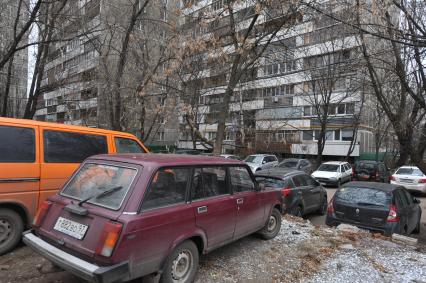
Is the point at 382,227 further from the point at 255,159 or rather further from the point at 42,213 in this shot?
the point at 255,159

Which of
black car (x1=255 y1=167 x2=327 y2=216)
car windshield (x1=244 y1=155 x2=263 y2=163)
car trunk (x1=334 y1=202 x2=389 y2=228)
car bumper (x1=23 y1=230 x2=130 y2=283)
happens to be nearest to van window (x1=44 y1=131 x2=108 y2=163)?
car bumper (x1=23 y1=230 x2=130 y2=283)

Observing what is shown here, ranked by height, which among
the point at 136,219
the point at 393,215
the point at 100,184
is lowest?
the point at 393,215

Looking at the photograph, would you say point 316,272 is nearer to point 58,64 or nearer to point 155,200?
point 155,200

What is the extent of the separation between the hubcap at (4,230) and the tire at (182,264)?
2.80 meters

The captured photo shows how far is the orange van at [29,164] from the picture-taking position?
4.93 meters

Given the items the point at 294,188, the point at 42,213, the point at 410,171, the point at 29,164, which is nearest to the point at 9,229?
the point at 29,164

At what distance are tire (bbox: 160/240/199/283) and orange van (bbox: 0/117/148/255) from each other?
8.98ft

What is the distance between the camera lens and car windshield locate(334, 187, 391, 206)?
812 centimetres

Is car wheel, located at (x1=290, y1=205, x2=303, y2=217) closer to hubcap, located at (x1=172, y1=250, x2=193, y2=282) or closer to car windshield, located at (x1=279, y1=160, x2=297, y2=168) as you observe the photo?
hubcap, located at (x1=172, y1=250, x2=193, y2=282)

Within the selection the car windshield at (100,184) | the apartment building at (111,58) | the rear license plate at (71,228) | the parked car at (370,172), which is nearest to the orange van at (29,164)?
the car windshield at (100,184)

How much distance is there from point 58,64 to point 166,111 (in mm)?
8233

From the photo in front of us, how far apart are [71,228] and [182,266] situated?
1.40 meters

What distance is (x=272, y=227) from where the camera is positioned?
253 inches

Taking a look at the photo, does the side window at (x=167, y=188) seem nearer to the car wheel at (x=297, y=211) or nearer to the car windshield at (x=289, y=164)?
the car wheel at (x=297, y=211)
